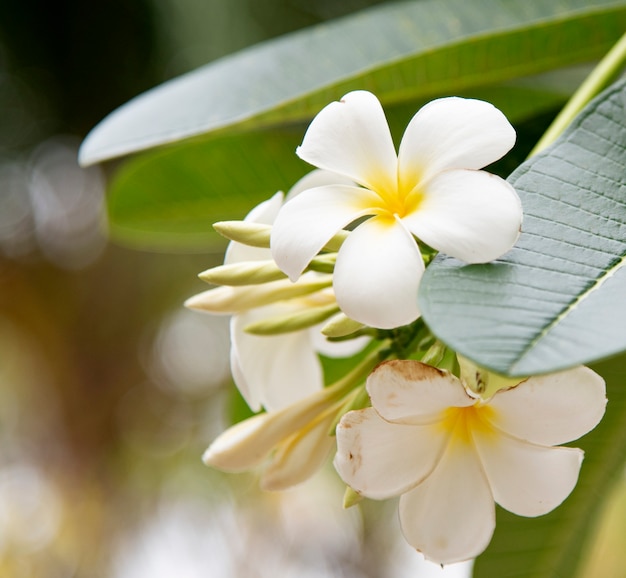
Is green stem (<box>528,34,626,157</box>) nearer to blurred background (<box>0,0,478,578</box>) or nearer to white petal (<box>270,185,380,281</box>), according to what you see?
white petal (<box>270,185,380,281</box>)

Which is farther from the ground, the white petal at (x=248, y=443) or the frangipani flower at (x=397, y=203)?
the frangipani flower at (x=397, y=203)

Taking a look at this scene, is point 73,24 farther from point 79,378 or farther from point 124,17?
point 79,378

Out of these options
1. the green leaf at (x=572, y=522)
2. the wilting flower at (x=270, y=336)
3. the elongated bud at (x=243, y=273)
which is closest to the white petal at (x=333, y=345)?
the wilting flower at (x=270, y=336)

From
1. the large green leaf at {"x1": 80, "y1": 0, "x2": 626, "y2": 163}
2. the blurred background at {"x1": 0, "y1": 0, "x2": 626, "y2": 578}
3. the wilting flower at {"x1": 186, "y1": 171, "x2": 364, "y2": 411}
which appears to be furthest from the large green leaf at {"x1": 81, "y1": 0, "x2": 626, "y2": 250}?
the blurred background at {"x1": 0, "y1": 0, "x2": 626, "y2": 578}

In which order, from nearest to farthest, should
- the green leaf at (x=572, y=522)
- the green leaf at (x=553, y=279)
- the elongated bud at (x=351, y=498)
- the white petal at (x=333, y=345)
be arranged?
1. the green leaf at (x=553, y=279)
2. the elongated bud at (x=351, y=498)
3. the white petal at (x=333, y=345)
4. the green leaf at (x=572, y=522)

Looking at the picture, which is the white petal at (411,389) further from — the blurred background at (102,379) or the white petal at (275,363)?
the blurred background at (102,379)

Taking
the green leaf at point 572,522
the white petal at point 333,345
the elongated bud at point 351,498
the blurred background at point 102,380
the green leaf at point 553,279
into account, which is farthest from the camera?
the blurred background at point 102,380

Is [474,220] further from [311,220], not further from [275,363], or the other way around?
[275,363]
